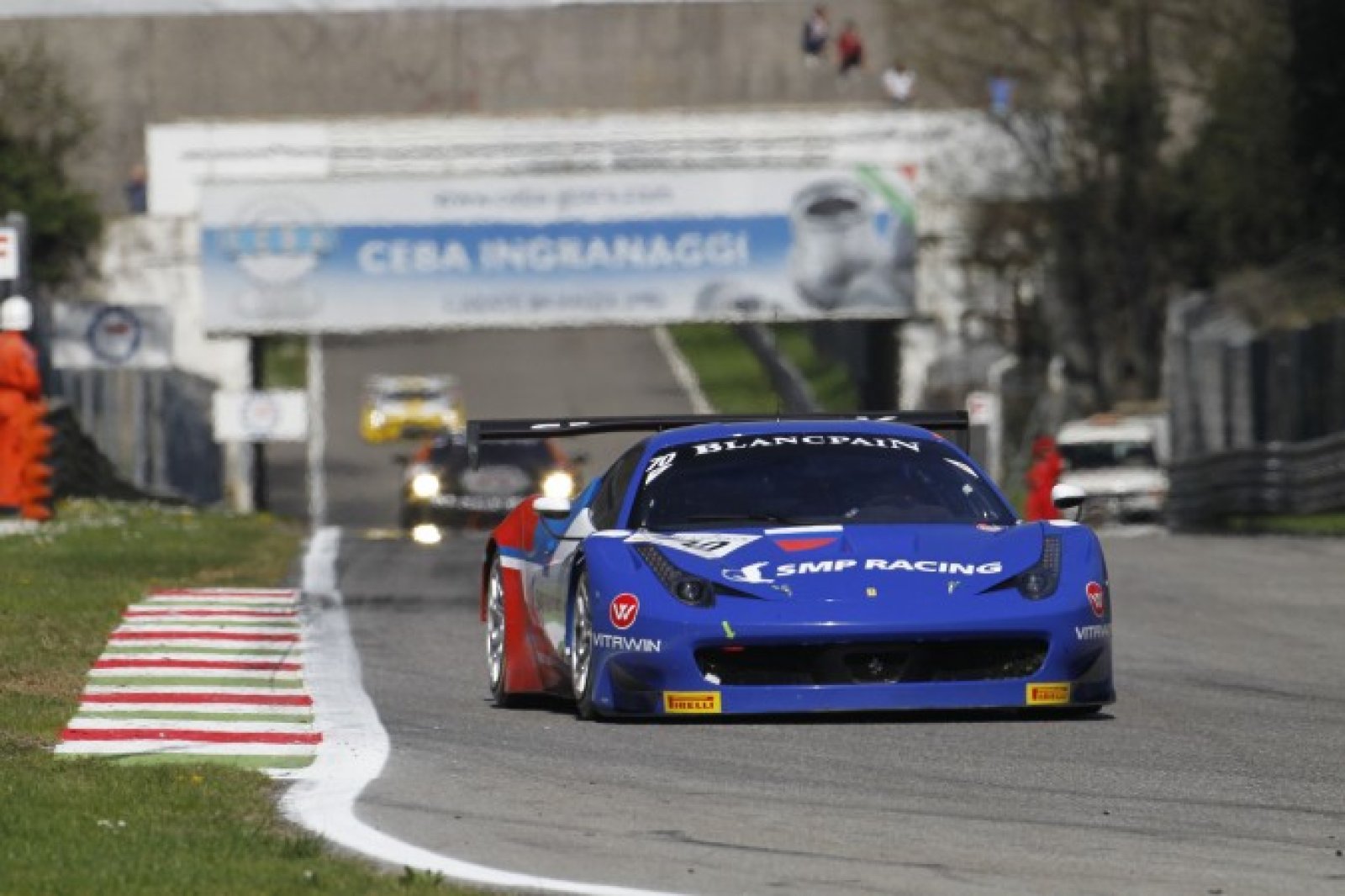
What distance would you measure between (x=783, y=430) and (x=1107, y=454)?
1189 inches

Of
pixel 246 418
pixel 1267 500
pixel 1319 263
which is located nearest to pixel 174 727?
pixel 1267 500

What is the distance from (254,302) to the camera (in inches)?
1973

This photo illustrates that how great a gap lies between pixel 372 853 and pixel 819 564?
11.7ft

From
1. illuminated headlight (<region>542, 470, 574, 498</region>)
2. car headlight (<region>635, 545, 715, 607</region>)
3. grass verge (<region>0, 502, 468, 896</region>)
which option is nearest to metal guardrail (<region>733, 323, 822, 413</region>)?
illuminated headlight (<region>542, 470, 574, 498</region>)

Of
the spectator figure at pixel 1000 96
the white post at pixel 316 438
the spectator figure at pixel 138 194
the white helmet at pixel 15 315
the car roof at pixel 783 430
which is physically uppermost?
the spectator figure at pixel 1000 96

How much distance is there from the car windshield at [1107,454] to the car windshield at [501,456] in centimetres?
958

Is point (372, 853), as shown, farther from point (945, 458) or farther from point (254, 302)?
point (254, 302)

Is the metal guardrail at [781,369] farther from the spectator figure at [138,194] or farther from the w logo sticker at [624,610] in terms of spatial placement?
the w logo sticker at [624,610]

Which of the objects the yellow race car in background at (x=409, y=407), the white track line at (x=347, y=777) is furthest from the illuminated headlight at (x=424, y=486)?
the yellow race car in background at (x=409, y=407)

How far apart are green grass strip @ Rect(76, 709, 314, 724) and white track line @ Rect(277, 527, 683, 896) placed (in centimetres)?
13

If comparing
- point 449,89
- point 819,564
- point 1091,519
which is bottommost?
point 1091,519

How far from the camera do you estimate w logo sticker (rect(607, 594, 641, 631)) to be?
10961 millimetres

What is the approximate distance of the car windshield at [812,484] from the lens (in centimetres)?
1177

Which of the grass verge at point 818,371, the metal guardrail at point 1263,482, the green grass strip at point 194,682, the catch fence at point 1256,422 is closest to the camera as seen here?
the green grass strip at point 194,682
